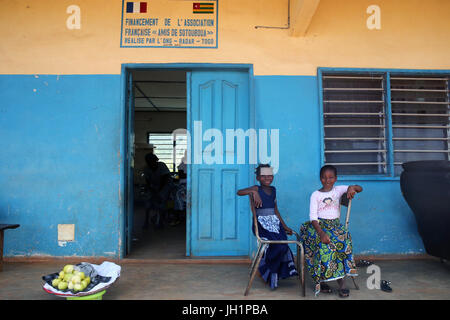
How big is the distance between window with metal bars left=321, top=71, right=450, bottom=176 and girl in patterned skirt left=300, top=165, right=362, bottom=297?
4.03ft

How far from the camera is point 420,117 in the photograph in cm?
444

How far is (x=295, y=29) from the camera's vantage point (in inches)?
162

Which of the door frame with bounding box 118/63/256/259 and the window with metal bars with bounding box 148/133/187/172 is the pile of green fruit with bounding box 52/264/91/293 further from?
the window with metal bars with bounding box 148/133/187/172

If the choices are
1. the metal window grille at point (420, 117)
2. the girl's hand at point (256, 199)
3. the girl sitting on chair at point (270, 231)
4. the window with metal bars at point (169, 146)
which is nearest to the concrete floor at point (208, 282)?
the girl sitting on chair at point (270, 231)

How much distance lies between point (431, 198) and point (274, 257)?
5.93 feet

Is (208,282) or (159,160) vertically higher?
(159,160)

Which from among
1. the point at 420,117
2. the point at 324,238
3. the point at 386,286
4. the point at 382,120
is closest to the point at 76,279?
the point at 324,238

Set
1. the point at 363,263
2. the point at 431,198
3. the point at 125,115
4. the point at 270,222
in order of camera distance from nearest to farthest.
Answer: the point at 270,222
the point at 431,198
the point at 363,263
the point at 125,115

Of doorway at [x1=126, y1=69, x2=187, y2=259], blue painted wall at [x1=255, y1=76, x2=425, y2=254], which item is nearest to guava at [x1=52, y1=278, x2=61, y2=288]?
doorway at [x1=126, y1=69, x2=187, y2=259]

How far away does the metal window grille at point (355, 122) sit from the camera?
4309mm

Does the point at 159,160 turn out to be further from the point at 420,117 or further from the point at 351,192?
the point at 351,192

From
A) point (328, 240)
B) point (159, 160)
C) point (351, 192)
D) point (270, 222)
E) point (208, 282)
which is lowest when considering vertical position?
point (208, 282)

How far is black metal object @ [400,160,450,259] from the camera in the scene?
332 cm
